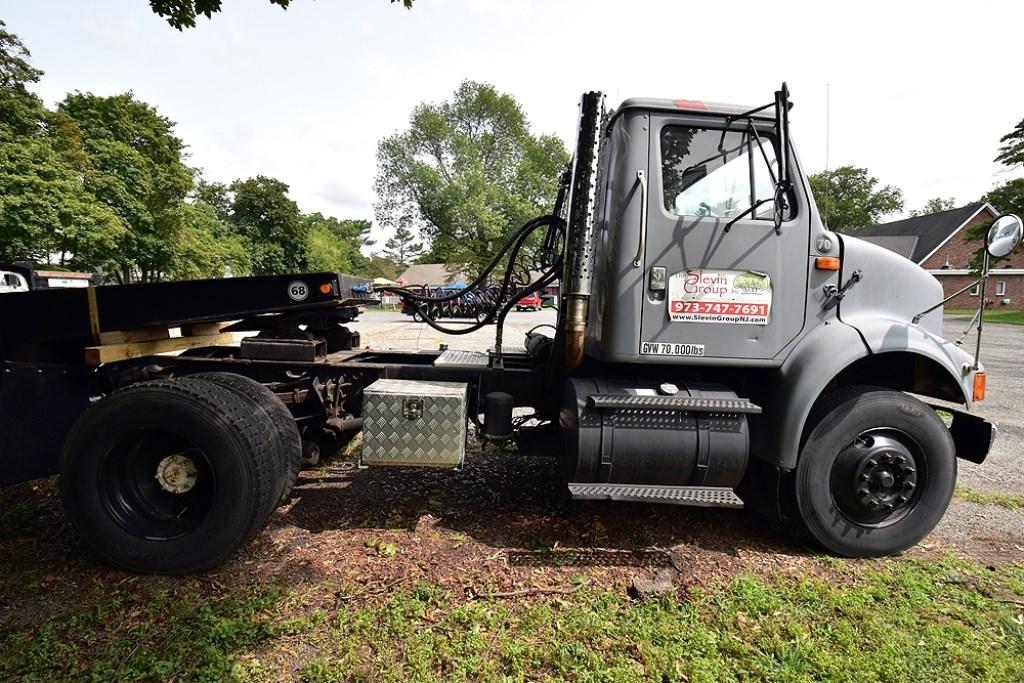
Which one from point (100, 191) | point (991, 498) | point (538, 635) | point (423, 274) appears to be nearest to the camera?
point (538, 635)

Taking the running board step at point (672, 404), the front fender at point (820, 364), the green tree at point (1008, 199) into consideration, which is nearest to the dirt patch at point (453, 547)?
the front fender at point (820, 364)

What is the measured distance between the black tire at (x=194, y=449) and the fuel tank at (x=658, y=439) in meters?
1.79

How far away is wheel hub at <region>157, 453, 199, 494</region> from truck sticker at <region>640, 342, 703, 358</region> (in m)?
2.72

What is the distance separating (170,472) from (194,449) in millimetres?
201

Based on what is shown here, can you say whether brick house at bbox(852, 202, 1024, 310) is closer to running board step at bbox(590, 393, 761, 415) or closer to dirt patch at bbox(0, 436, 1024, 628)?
dirt patch at bbox(0, 436, 1024, 628)

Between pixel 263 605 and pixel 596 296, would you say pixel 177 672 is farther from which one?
pixel 596 296

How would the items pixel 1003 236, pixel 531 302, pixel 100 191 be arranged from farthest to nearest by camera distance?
pixel 100 191, pixel 531 302, pixel 1003 236

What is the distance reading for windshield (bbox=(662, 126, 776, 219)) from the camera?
3104 mm

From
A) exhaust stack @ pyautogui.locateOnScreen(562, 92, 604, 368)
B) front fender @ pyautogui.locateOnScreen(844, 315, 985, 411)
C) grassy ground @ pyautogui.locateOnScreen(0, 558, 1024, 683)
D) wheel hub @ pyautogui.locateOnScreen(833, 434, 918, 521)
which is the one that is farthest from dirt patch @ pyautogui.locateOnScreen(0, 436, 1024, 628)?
exhaust stack @ pyautogui.locateOnScreen(562, 92, 604, 368)

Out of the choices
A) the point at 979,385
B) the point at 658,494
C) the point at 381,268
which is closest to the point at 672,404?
the point at 658,494

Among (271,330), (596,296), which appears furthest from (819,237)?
(271,330)

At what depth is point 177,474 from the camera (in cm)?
302

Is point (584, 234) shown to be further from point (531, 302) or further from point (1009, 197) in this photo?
point (1009, 197)

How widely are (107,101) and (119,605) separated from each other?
142 feet
